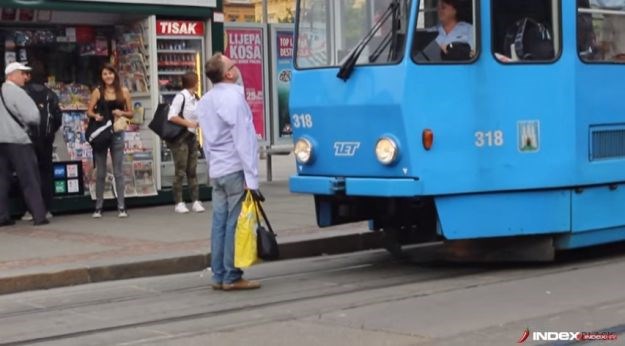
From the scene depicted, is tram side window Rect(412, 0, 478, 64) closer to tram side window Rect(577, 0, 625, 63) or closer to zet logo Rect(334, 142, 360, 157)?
zet logo Rect(334, 142, 360, 157)

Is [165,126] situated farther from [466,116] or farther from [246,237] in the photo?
[466,116]

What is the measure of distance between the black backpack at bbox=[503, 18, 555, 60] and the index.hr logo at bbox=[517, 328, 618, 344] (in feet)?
10.6

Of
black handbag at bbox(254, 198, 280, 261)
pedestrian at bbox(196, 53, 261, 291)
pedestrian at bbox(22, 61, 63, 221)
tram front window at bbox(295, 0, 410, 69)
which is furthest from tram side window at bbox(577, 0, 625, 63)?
pedestrian at bbox(22, 61, 63, 221)

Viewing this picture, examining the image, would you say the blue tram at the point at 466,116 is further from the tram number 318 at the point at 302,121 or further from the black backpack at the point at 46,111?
the black backpack at the point at 46,111

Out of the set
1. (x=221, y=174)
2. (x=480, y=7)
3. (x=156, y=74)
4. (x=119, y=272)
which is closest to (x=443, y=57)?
(x=480, y=7)

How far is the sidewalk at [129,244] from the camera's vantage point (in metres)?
9.85

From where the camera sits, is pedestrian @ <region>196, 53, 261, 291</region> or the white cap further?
the white cap

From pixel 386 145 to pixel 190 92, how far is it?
16.8 feet

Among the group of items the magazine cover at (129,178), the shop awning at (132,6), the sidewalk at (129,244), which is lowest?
the sidewalk at (129,244)

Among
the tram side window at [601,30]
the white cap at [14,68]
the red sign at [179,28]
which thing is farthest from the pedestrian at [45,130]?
the tram side window at [601,30]

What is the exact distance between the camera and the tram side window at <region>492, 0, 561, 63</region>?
30.8 feet

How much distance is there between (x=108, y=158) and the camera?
1413 centimetres

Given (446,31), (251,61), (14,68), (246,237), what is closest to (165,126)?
(14,68)

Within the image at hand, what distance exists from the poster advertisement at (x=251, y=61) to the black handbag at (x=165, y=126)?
12.1ft
